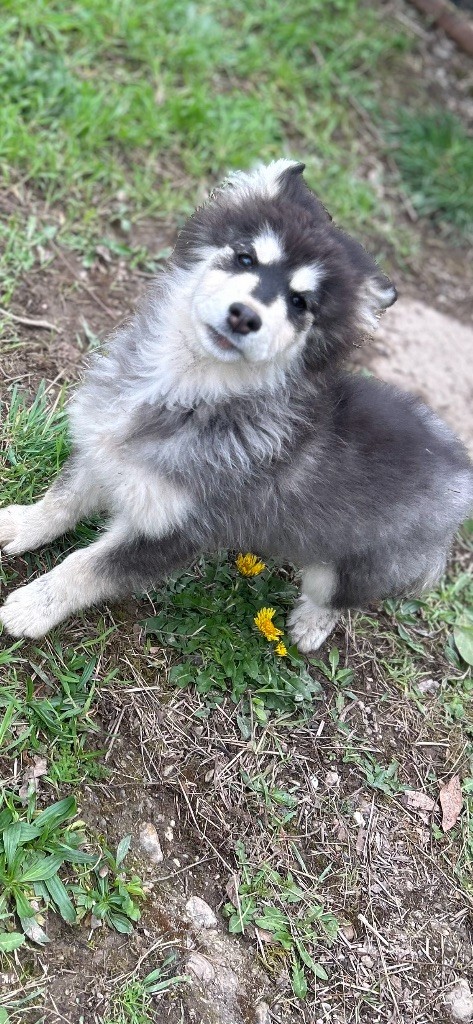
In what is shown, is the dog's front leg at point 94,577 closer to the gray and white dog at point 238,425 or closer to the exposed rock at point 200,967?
the gray and white dog at point 238,425

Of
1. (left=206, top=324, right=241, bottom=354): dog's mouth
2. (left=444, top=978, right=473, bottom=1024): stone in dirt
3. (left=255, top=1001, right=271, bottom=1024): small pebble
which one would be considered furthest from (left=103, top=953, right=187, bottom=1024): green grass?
(left=206, top=324, right=241, bottom=354): dog's mouth

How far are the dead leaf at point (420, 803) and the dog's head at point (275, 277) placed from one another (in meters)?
1.81

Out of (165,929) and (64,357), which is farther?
(64,357)

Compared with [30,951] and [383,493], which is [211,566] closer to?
[383,493]

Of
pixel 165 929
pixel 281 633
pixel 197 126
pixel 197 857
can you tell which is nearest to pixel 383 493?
pixel 281 633

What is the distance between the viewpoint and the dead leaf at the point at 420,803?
140 inches

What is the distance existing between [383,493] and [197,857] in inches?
55.5

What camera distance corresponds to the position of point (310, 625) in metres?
3.70

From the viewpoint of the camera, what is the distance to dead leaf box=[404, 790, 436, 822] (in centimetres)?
355

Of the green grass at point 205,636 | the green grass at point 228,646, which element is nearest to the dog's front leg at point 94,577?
the green grass at point 205,636

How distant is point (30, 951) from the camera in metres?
2.60

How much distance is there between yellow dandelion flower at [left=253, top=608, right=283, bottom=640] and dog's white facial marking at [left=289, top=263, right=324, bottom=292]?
4.55ft

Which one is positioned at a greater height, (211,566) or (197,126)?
(197,126)

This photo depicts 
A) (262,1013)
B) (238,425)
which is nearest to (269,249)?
(238,425)
